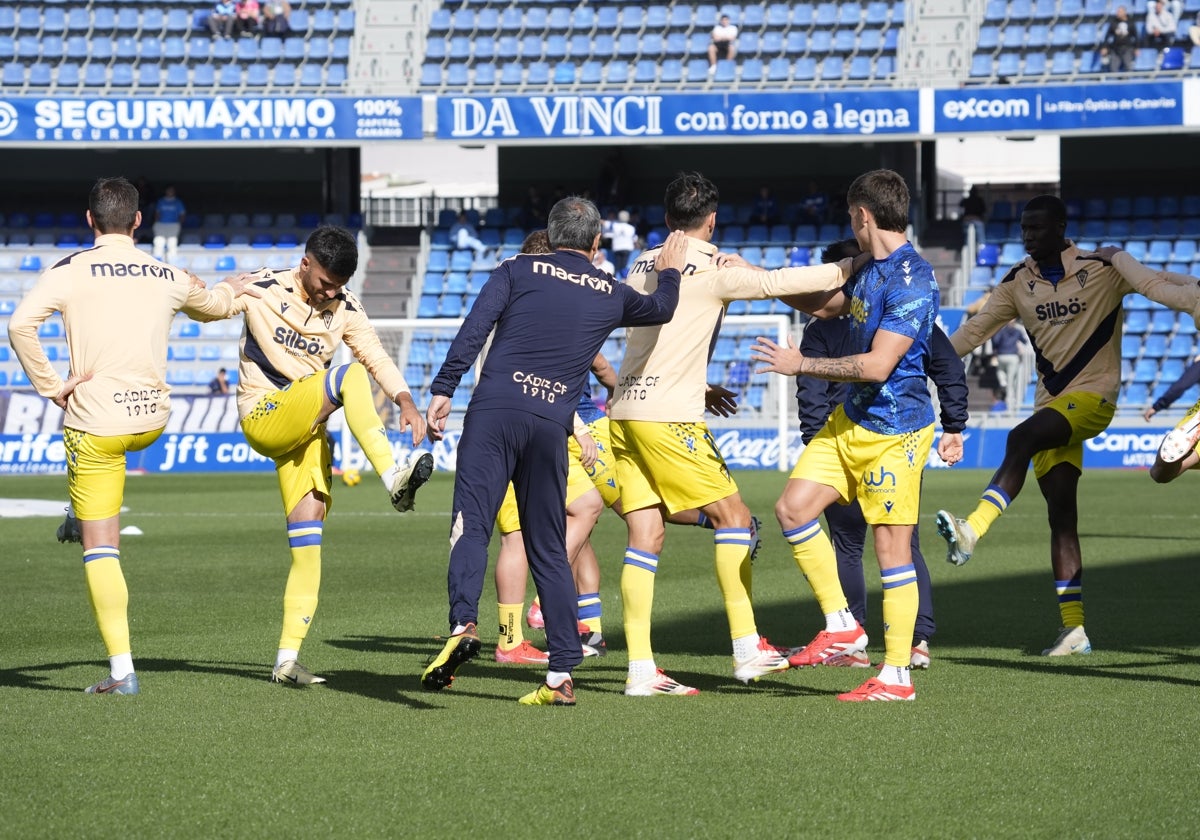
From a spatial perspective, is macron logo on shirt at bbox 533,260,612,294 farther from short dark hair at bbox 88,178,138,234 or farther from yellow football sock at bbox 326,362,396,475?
short dark hair at bbox 88,178,138,234

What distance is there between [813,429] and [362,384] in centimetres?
271

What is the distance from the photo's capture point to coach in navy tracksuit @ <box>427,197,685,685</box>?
20.7 feet

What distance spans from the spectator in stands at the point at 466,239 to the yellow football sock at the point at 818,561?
2512cm

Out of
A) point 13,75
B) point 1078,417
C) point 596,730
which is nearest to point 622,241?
point 13,75

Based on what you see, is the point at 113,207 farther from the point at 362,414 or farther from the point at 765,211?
the point at 765,211

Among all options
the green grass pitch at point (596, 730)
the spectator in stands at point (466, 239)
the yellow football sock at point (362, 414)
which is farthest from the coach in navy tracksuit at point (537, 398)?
the spectator in stands at point (466, 239)

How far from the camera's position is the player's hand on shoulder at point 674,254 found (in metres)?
6.81

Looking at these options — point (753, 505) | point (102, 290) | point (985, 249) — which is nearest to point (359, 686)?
point (102, 290)

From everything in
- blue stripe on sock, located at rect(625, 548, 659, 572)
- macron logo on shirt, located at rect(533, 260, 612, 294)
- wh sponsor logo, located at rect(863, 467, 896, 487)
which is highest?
macron logo on shirt, located at rect(533, 260, 612, 294)

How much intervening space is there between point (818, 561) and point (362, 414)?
7.08 ft

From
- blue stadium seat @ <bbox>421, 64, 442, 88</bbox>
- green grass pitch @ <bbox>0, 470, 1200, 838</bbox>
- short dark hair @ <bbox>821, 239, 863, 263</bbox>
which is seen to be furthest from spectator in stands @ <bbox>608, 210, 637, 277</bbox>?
short dark hair @ <bbox>821, 239, 863, 263</bbox>

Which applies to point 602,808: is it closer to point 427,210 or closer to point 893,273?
point 893,273

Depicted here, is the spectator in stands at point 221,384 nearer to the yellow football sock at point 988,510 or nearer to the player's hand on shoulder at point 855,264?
the yellow football sock at point 988,510

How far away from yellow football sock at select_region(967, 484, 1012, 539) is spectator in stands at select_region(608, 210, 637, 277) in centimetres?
2253
